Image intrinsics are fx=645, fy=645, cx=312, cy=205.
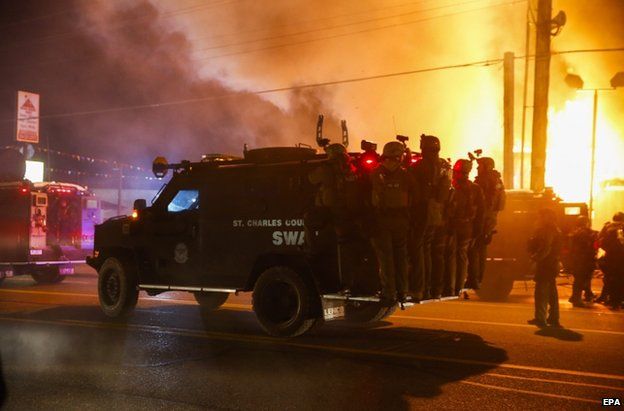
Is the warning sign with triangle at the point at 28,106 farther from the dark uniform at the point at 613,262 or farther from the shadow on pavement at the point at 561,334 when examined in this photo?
the shadow on pavement at the point at 561,334

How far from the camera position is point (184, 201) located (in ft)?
31.1

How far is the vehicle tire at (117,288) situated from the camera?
9.97 meters

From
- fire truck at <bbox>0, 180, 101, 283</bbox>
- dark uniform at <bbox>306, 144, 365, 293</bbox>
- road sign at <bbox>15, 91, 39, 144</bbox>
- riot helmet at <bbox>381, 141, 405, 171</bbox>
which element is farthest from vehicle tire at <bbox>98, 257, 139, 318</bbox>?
road sign at <bbox>15, 91, 39, 144</bbox>

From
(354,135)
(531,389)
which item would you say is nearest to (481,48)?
(354,135)

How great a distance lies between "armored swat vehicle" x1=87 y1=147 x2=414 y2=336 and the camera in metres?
8.05

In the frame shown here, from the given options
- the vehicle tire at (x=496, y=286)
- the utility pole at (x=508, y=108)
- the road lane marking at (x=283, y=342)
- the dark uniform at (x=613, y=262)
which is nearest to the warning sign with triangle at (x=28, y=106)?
the utility pole at (x=508, y=108)

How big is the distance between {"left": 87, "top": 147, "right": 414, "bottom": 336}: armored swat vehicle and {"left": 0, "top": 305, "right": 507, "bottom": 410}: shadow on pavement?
462mm

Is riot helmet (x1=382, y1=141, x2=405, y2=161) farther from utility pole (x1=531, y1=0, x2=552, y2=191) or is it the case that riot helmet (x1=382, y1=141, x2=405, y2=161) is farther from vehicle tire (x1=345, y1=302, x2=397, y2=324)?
utility pole (x1=531, y1=0, x2=552, y2=191)

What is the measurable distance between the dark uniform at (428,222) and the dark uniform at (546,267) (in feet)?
7.32

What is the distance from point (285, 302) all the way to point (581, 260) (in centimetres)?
723

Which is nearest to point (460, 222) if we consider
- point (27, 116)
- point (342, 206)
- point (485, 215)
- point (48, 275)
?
point (485, 215)

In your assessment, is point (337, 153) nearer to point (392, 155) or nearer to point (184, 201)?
point (392, 155)

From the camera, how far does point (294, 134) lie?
29.0 metres

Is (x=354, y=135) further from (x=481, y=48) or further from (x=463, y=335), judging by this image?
(x=463, y=335)
